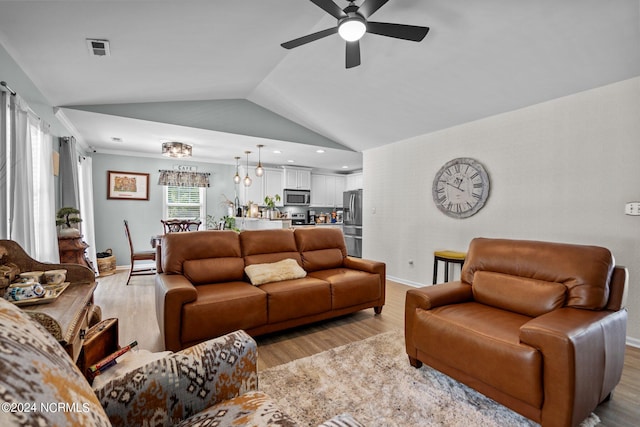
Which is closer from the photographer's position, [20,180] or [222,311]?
[20,180]

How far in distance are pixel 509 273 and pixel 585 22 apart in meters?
1.98

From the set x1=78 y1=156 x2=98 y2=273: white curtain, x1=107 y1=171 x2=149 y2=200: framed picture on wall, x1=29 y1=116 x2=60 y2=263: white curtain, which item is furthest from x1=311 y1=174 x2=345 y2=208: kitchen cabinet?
x1=29 y1=116 x2=60 y2=263: white curtain

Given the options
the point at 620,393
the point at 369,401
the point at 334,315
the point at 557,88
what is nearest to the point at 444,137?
the point at 557,88

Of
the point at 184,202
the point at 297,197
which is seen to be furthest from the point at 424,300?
the point at 184,202

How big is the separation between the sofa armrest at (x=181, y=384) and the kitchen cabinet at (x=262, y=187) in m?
5.93

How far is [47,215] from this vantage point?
2.86 meters

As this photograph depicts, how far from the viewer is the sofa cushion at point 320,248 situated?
3.47 metres

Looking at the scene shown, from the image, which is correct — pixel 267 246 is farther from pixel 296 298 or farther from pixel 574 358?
pixel 574 358

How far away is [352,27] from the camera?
2.01 metres

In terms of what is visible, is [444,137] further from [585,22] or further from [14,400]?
[14,400]

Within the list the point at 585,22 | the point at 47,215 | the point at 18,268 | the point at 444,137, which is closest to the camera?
the point at 18,268

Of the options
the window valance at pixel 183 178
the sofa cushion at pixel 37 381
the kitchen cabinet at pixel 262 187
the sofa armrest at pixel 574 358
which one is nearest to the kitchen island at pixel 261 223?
the kitchen cabinet at pixel 262 187

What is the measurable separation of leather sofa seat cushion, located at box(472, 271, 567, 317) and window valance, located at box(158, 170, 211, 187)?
19.3 feet

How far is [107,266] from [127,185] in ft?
5.57
